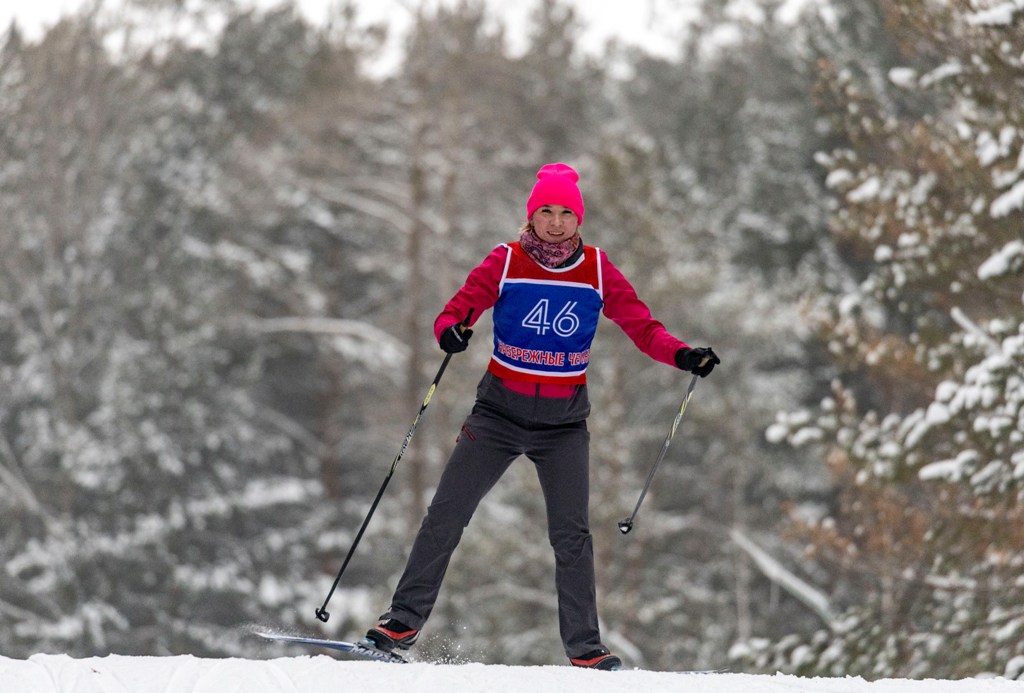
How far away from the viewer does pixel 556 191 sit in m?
4.39

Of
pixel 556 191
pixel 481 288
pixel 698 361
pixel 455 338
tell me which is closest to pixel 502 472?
pixel 455 338

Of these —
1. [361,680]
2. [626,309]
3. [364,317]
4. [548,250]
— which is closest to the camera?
[361,680]

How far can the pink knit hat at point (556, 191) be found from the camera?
4.38 m

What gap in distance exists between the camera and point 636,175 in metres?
18.0

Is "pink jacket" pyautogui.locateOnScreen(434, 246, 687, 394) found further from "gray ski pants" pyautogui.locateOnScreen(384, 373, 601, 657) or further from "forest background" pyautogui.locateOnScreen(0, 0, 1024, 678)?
"forest background" pyautogui.locateOnScreen(0, 0, 1024, 678)

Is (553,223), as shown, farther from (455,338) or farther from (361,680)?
(361,680)

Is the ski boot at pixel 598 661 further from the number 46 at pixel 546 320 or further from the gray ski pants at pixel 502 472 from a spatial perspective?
the number 46 at pixel 546 320

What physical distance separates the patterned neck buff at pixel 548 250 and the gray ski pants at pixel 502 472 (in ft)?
1.44

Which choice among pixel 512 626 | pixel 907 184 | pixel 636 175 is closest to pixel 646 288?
pixel 636 175

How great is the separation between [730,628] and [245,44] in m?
13.9

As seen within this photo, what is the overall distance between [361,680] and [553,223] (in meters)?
1.60

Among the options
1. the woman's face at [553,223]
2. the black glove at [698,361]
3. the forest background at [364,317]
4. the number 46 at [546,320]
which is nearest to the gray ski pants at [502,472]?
the number 46 at [546,320]

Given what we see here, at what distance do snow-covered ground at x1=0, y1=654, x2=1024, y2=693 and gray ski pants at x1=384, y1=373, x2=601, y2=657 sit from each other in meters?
0.58

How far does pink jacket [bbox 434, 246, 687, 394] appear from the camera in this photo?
171 inches
